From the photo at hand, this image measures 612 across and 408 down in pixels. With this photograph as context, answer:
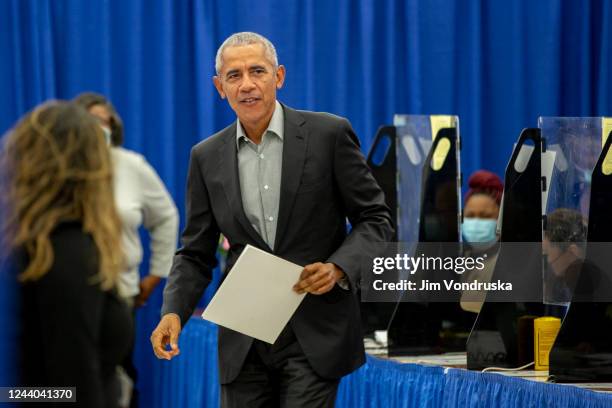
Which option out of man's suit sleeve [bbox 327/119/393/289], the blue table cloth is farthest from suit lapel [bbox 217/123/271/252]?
the blue table cloth

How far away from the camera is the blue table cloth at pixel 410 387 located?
11.2 ft

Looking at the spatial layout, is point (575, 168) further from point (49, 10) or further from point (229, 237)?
point (49, 10)

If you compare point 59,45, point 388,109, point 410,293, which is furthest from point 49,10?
point 410,293

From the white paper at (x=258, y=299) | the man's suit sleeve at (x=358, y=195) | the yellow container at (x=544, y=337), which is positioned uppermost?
the man's suit sleeve at (x=358, y=195)

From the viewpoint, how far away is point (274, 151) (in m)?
3.08

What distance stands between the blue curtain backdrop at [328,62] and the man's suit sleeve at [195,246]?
367 centimetres

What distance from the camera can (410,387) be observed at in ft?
13.4

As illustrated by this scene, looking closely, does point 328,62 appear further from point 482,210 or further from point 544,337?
point 544,337

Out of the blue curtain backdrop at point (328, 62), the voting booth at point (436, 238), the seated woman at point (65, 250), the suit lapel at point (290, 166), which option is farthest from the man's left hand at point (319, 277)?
the blue curtain backdrop at point (328, 62)

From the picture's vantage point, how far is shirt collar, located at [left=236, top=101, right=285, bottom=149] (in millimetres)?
3068

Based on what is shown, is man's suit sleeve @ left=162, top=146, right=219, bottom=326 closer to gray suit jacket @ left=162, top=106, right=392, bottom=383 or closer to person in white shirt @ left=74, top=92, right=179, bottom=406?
gray suit jacket @ left=162, top=106, right=392, bottom=383

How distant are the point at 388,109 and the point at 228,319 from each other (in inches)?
176

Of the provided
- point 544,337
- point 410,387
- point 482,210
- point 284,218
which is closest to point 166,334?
point 284,218

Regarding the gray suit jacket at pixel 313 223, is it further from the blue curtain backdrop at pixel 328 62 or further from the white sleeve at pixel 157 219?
the blue curtain backdrop at pixel 328 62
